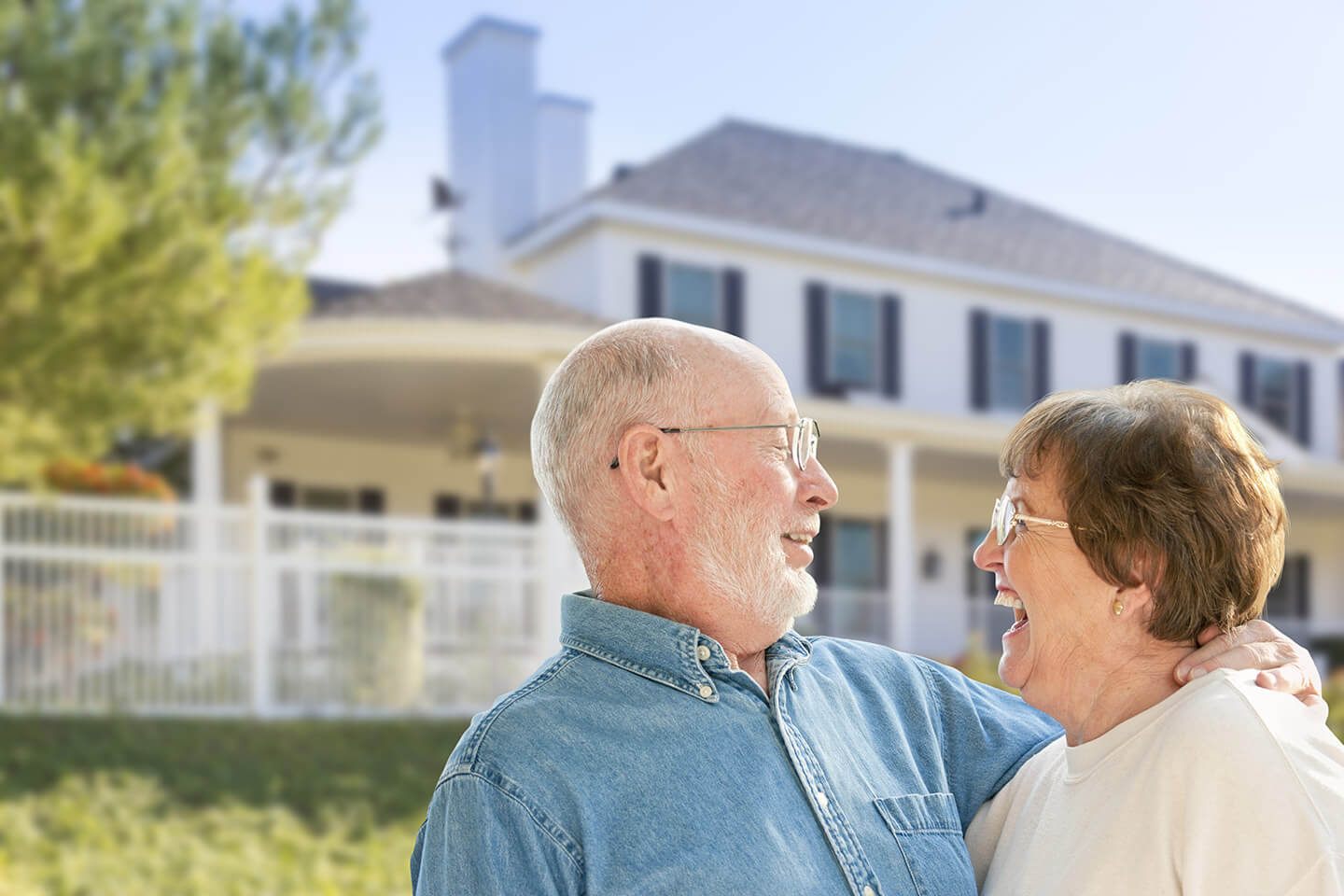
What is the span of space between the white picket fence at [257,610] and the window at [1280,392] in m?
12.9

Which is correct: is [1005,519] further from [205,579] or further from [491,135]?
[491,135]

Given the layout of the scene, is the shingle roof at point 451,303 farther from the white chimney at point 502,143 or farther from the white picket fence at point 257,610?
the white chimney at point 502,143

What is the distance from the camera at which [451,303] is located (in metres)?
12.5

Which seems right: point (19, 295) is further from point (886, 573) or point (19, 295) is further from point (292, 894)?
point (886, 573)

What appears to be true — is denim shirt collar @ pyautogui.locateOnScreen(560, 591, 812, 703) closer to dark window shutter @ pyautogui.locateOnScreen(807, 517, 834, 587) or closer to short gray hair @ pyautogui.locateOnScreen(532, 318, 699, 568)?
short gray hair @ pyautogui.locateOnScreen(532, 318, 699, 568)

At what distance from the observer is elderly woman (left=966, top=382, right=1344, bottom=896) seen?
1.91 meters

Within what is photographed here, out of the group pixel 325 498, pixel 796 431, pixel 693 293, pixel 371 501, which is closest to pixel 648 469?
pixel 796 431

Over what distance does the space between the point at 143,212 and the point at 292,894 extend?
148 inches

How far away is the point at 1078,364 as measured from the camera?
60.7 feet

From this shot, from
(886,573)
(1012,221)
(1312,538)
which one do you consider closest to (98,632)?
(886,573)

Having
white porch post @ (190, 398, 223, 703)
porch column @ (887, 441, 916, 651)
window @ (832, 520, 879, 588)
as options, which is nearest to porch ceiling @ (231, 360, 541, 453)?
white porch post @ (190, 398, 223, 703)

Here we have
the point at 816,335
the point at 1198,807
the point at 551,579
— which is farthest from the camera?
the point at 816,335

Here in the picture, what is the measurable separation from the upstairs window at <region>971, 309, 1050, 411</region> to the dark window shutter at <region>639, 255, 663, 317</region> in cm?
441

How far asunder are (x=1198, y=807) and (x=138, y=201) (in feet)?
23.4
